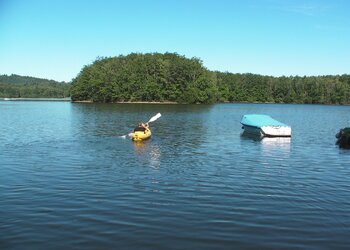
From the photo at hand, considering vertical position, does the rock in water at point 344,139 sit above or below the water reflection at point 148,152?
above

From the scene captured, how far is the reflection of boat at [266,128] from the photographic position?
1758 inches

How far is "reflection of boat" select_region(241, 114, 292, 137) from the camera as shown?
44656 millimetres

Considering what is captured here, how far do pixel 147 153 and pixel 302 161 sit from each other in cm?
1116

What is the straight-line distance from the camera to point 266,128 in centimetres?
4488

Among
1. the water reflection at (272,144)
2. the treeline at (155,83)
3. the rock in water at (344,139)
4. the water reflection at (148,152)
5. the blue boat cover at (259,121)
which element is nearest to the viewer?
the water reflection at (148,152)

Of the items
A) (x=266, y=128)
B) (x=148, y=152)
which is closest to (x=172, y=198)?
(x=148, y=152)

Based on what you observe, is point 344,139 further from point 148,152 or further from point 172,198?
point 172,198

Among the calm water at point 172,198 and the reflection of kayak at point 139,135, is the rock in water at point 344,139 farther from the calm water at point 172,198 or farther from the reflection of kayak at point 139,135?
the reflection of kayak at point 139,135

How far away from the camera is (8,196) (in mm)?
17406

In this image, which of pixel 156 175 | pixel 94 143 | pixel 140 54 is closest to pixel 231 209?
pixel 156 175

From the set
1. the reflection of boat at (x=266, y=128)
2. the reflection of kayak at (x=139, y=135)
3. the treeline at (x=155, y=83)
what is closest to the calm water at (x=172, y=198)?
the reflection of kayak at (x=139, y=135)

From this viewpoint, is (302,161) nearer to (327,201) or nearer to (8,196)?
(327,201)

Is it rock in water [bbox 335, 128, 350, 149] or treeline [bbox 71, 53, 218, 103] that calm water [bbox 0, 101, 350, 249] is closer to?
rock in water [bbox 335, 128, 350, 149]

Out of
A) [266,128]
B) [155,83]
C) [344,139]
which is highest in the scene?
[155,83]
